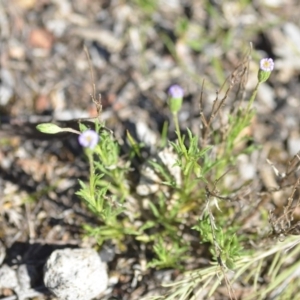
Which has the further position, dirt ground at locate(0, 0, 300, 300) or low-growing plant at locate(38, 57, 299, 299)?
dirt ground at locate(0, 0, 300, 300)

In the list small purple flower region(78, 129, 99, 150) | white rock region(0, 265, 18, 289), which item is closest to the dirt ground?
white rock region(0, 265, 18, 289)

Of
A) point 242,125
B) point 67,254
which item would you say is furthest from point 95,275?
point 242,125

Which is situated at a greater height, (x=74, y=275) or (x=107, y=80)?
(x=107, y=80)

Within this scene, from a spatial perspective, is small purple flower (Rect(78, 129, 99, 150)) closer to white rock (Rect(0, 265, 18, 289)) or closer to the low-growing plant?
the low-growing plant

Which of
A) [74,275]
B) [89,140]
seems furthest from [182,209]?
[89,140]

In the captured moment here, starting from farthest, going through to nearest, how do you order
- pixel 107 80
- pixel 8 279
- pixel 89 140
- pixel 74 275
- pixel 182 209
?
pixel 107 80 → pixel 182 209 → pixel 8 279 → pixel 74 275 → pixel 89 140

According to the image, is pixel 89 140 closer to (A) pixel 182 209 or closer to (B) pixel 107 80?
(A) pixel 182 209
